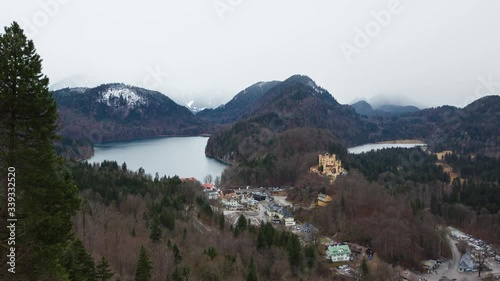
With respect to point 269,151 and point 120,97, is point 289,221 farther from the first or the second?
point 120,97

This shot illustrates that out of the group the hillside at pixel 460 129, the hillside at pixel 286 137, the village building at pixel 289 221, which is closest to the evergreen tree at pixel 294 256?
the village building at pixel 289 221

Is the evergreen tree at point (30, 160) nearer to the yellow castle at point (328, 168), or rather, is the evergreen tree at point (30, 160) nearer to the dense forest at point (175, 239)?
the dense forest at point (175, 239)

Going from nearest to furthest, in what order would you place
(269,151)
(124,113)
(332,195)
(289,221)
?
(289,221) → (332,195) → (269,151) → (124,113)

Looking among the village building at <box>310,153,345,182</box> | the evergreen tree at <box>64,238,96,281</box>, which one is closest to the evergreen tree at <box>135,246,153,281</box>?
the evergreen tree at <box>64,238,96,281</box>

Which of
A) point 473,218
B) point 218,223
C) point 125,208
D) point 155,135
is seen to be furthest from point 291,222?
point 155,135

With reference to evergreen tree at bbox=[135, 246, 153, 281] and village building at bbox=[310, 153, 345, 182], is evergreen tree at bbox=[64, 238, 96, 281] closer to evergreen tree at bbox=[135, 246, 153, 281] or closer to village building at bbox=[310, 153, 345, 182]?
evergreen tree at bbox=[135, 246, 153, 281]

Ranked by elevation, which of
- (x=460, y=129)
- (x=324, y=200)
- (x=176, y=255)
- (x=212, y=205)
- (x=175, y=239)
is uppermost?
(x=460, y=129)

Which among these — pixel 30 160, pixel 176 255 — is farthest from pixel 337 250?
pixel 30 160
